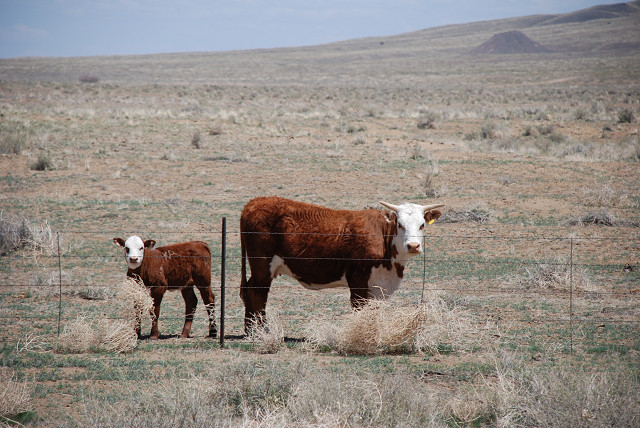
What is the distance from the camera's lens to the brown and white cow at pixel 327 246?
355 inches

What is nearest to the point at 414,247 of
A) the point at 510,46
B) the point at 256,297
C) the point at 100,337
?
the point at 256,297

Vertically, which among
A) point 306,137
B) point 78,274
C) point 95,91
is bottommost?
point 78,274

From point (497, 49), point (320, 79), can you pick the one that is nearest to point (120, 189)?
point (320, 79)

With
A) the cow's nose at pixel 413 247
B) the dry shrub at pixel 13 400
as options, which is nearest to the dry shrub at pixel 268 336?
the cow's nose at pixel 413 247

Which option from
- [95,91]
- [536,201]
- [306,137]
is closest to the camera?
[536,201]

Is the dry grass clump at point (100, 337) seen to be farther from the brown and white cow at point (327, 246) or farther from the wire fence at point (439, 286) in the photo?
the brown and white cow at point (327, 246)

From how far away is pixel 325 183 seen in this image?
2114cm

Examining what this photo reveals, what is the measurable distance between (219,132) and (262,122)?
15.7 ft

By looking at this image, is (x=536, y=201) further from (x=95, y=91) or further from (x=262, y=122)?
(x=95, y=91)

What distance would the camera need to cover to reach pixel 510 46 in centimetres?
14488

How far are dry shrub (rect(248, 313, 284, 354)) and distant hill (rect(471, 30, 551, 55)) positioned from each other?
143 m

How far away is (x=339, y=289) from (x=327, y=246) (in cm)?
389

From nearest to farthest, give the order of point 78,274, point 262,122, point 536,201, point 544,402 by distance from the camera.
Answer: point 544,402 → point 78,274 → point 536,201 → point 262,122

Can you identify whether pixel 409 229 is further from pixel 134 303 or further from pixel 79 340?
pixel 79 340
